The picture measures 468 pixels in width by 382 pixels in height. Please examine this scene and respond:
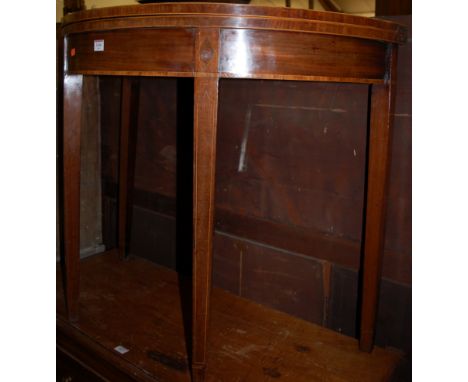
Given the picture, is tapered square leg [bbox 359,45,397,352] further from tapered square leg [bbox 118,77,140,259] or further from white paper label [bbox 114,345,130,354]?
tapered square leg [bbox 118,77,140,259]

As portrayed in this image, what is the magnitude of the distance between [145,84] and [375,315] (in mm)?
1057

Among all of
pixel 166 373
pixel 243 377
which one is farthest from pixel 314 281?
pixel 166 373

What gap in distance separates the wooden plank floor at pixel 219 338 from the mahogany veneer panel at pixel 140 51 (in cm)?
66

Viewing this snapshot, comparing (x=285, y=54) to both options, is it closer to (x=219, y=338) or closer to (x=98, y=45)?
(x=98, y=45)

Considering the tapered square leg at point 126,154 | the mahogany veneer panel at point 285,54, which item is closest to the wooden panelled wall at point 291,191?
the tapered square leg at point 126,154

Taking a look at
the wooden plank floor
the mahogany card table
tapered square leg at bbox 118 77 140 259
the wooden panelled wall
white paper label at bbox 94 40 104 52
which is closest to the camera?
the mahogany card table

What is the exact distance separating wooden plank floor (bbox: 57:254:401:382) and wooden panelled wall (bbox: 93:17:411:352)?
9 centimetres

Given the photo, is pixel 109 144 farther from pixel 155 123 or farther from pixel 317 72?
pixel 317 72

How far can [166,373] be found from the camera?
3.40ft

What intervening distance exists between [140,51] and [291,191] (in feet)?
2.02

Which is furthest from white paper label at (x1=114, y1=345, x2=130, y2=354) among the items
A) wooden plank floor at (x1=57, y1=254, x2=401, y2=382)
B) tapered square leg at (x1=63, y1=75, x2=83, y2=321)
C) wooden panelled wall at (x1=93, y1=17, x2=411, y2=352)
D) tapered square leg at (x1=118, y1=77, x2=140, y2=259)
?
tapered square leg at (x1=118, y1=77, x2=140, y2=259)

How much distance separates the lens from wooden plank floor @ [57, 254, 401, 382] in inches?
41.4

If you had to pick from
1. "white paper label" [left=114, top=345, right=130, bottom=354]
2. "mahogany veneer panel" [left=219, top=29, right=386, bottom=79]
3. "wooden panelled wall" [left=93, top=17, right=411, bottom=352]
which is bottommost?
"white paper label" [left=114, top=345, right=130, bottom=354]

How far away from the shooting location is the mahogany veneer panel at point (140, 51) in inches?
32.1
